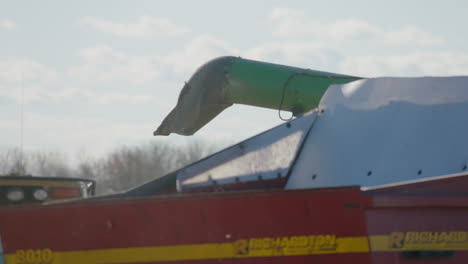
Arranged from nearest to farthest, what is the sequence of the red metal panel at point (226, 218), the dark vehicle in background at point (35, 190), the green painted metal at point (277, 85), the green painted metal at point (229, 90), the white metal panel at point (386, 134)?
1. the red metal panel at point (226, 218)
2. the white metal panel at point (386, 134)
3. the dark vehicle in background at point (35, 190)
4. the green painted metal at point (277, 85)
5. the green painted metal at point (229, 90)

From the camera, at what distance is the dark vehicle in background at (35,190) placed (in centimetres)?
742

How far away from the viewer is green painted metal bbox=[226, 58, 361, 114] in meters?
7.54

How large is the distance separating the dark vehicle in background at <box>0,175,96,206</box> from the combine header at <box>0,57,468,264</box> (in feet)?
6.43

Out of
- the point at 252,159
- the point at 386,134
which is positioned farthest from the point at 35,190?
the point at 386,134

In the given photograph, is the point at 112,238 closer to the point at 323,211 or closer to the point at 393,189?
the point at 323,211

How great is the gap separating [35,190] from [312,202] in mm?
3435

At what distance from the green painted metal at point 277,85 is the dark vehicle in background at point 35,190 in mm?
1735

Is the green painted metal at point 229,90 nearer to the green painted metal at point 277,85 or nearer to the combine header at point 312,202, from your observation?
the green painted metal at point 277,85

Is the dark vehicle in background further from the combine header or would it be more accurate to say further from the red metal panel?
the red metal panel

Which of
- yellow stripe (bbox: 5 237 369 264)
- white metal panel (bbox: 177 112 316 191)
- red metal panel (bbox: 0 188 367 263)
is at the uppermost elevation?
white metal panel (bbox: 177 112 316 191)

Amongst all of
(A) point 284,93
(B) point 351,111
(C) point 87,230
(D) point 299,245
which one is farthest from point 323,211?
(A) point 284,93

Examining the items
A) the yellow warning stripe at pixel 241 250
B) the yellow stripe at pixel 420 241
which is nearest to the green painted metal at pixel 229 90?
the yellow stripe at pixel 420 241

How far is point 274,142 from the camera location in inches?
221

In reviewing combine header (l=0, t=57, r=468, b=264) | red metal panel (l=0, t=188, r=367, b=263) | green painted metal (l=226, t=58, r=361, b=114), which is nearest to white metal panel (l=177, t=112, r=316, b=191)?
combine header (l=0, t=57, r=468, b=264)
